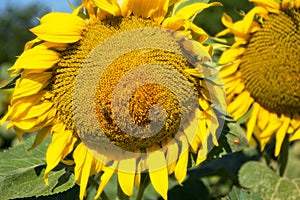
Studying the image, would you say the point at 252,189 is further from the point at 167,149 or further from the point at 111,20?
the point at 111,20

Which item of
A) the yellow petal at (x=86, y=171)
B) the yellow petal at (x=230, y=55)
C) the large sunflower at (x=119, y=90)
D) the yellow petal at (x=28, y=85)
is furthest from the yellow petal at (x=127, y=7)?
the yellow petal at (x=230, y=55)

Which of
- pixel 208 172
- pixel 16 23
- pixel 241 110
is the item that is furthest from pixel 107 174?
pixel 16 23

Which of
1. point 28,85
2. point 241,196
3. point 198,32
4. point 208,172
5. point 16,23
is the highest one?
point 198,32

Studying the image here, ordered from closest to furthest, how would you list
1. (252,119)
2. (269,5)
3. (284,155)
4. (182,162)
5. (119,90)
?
(119,90) → (182,162) → (269,5) → (252,119) → (284,155)

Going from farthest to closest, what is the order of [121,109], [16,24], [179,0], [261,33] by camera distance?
[16,24]
[261,33]
[179,0]
[121,109]

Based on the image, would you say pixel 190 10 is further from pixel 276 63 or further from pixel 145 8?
pixel 276 63

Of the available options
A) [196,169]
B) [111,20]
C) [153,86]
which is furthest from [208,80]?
[196,169]

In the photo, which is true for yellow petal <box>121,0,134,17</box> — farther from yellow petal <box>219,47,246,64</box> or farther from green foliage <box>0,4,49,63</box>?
green foliage <box>0,4,49,63</box>
